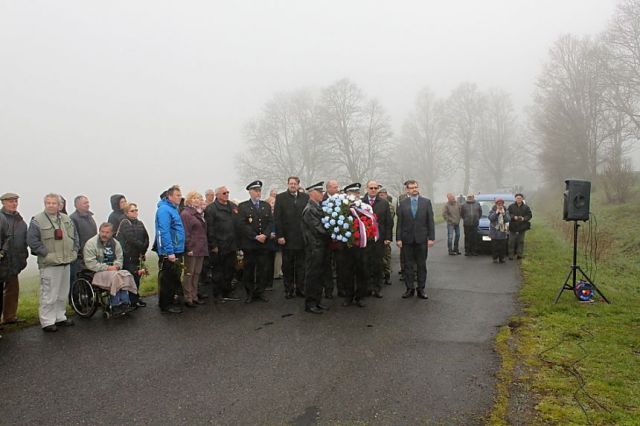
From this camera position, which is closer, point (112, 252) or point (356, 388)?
point (356, 388)

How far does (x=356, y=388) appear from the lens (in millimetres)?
4152

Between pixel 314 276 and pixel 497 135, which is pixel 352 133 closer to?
pixel 497 135

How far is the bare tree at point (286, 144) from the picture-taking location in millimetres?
37344

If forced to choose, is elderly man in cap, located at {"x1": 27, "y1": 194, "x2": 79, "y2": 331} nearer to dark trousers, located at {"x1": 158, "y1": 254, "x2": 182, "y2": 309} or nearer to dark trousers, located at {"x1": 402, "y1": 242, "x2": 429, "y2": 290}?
dark trousers, located at {"x1": 158, "y1": 254, "x2": 182, "y2": 309}

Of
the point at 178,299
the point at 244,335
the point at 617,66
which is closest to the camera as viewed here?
the point at 244,335

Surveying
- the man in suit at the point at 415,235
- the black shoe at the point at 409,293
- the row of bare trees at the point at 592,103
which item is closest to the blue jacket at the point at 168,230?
the man in suit at the point at 415,235

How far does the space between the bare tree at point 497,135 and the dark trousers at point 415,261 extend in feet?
145

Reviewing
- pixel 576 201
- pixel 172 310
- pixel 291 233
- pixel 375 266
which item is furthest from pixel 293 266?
pixel 576 201

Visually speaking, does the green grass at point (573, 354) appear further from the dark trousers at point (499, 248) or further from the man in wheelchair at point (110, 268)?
the man in wheelchair at point (110, 268)

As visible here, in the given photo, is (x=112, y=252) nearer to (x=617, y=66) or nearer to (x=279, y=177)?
(x=617, y=66)

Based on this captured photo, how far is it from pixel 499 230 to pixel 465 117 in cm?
3908

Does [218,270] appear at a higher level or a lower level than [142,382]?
higher

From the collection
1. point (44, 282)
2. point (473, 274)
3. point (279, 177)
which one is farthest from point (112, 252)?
point (279, 177)

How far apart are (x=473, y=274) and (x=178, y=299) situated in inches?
258
